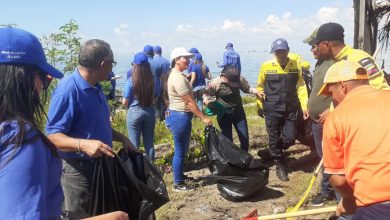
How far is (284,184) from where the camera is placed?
5.71 meters

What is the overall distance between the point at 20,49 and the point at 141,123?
422cm

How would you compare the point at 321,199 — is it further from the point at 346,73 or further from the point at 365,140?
the point at 365,140

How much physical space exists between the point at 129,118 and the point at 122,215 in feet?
13.6

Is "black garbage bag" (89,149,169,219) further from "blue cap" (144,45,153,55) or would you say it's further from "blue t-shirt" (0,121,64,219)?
"blue cap" (144,45,153,55)

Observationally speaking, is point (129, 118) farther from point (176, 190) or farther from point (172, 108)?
point (176, 190)

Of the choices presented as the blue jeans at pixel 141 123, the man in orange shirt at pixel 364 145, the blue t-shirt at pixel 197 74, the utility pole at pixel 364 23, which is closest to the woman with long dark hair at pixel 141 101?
the blue jeans at pixel 141 123

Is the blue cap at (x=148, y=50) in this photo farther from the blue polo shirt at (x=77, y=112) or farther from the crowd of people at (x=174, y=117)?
the blue polo shirt at (x=77, y=112)

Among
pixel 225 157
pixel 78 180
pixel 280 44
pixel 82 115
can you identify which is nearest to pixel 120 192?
pixel 78 180

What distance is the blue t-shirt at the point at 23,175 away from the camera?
1.19 meters

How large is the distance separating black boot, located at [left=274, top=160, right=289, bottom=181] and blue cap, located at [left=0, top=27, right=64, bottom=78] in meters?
4.81

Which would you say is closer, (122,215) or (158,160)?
(122,215)

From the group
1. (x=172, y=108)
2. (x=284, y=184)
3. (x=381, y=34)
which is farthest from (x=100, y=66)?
(x=381, y=34)

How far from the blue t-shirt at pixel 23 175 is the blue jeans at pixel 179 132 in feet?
13.1

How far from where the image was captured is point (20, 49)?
1.39 meters
